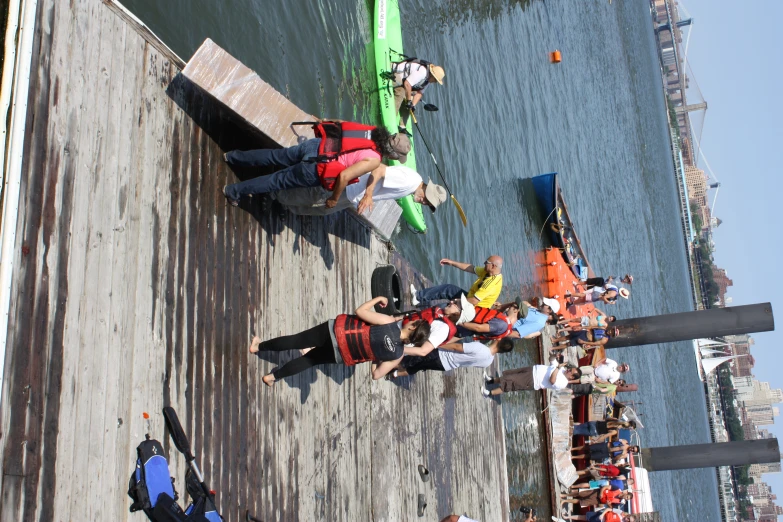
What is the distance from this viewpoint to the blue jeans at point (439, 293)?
36.1 feet

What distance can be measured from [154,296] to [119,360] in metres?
0.68

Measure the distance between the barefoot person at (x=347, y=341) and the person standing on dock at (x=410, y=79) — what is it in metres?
6.40

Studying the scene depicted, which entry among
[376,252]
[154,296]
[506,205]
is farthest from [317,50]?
[506,205]

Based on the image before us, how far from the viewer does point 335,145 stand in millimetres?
6512

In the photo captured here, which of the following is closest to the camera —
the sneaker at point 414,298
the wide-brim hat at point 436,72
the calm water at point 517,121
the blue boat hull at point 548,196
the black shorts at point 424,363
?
the black shorts at point 424,363

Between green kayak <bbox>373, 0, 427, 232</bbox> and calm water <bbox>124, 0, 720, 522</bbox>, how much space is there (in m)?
0.18

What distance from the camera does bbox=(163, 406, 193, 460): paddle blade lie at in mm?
5352

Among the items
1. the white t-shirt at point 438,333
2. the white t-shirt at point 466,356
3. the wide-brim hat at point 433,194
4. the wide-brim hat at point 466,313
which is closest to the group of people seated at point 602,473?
the white t-shirt at point 466,356

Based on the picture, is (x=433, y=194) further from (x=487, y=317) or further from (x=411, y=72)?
(x=487, y=317)

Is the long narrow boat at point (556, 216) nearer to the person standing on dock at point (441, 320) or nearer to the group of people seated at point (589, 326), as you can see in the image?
the group of people seated at point (589, 326)

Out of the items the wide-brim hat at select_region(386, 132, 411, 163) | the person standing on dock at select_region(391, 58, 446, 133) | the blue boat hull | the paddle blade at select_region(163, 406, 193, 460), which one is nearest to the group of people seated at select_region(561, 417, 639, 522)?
the blue boat hull

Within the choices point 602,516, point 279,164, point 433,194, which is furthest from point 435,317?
point 602,516

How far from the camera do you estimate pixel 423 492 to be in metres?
9.62

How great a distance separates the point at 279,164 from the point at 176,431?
2836mm
